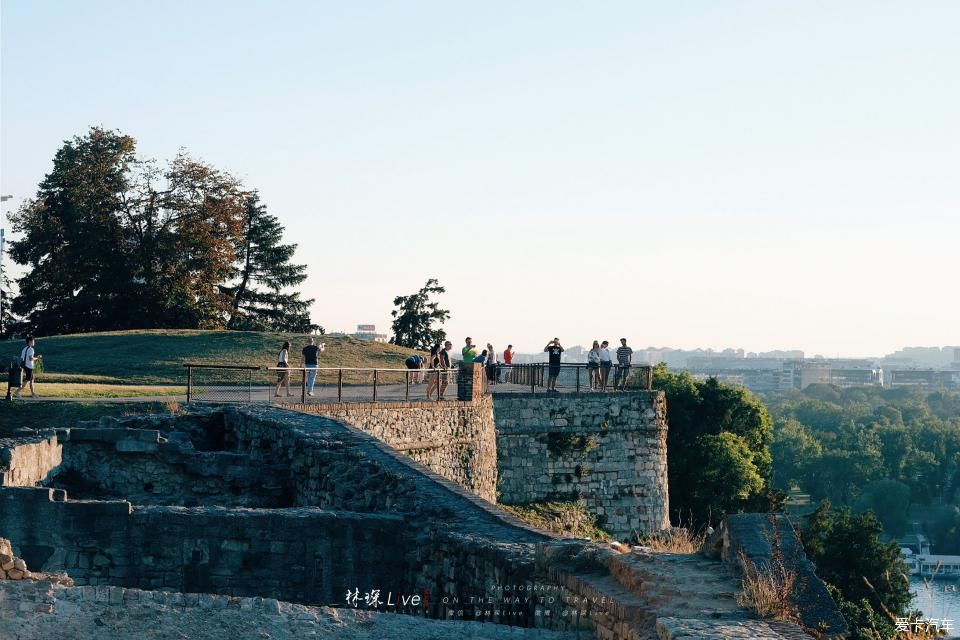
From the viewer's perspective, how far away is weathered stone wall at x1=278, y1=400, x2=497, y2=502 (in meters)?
23.0

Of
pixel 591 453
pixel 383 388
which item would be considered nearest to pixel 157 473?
pixel 383 388

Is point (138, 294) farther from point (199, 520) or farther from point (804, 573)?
point (804, 573)

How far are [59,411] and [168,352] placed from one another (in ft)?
60.4

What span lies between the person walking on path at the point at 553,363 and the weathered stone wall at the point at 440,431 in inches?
117

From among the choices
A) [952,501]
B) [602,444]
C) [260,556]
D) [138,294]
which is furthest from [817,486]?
[260,556]

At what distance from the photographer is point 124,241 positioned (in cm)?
5281

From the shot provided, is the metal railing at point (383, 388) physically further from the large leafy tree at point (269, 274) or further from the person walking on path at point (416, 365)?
the large leafy tree at point (269, 274)

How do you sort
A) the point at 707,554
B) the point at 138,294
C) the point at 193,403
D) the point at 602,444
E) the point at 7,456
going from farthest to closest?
the point at 138,294 → the point at 602,444 → the point at 193,403 → the point at 7,456 → the point at 707,554

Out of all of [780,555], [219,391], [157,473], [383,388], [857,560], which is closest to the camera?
[780,555]

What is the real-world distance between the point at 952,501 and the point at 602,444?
110592 millimetres

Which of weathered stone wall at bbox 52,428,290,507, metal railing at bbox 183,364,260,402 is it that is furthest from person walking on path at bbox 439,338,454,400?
weathered stone wall at bbox 52,428,290,507

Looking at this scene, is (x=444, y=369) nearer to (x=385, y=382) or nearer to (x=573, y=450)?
(x=385, y=382)

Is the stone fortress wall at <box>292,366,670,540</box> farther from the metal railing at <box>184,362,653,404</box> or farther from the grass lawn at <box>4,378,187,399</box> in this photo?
the grass lawn at <box>4,378,187,399</box>

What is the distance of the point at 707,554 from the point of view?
10273 millimetres
